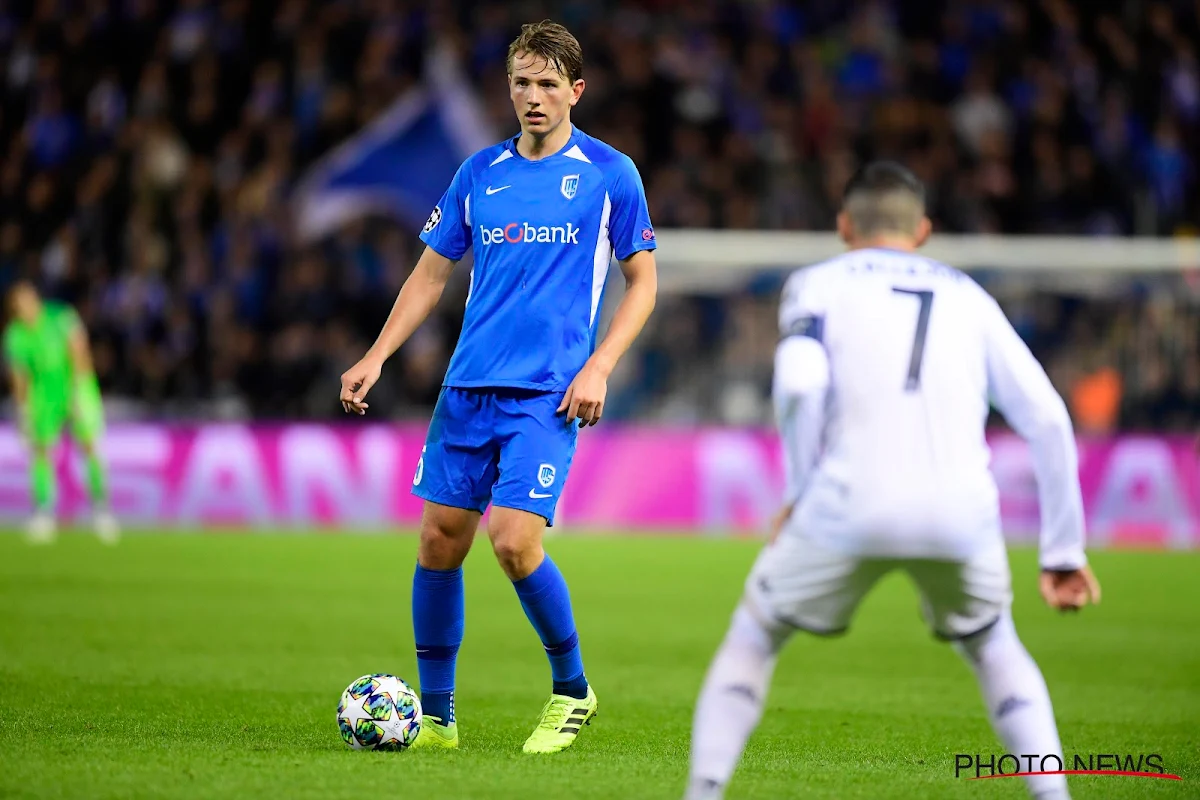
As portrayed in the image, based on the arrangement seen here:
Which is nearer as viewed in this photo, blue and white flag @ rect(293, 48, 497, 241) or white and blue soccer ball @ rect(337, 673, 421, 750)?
white and blue soccer ball @ rect(337, 673, 421, 750)

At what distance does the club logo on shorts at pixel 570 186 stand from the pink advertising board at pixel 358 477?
12552 mm

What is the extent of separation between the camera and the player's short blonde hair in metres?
5.94

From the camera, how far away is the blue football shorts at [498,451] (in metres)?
5.90

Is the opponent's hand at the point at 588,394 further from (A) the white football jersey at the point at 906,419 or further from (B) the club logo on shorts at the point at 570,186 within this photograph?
(A) the white football jersey at the point at 906,419

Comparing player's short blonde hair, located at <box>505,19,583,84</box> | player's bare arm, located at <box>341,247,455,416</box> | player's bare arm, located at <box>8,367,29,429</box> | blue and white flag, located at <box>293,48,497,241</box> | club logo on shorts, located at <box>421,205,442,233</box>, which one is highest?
blue and white flag, located at <box>293,48,497,241</box>

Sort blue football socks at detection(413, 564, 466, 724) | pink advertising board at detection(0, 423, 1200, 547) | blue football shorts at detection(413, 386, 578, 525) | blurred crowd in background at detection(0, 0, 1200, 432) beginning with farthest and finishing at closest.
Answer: blurred crowd in background at detection(0, 0, 1200, 432) < pink advertising board at detection(0, 423, 1200, 547) < blue football socks at detection(413, 564, 466, 724) < blue football shorts at detection(413, 386, 578, 525)

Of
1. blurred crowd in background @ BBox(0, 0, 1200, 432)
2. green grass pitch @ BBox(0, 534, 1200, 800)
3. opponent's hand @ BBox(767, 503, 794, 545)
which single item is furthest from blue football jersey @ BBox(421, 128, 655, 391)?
blurred crowd in background @ BBox(0, 0, 1200, 432)

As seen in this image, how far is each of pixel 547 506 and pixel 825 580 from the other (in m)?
1.75

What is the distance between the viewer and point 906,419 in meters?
4.32

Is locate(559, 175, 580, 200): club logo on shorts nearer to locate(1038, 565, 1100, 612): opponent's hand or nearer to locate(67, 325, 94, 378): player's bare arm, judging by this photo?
locate(1038, 565, 1100, 612): opponent's hand

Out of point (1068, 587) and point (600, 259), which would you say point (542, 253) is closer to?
point (600, 259)

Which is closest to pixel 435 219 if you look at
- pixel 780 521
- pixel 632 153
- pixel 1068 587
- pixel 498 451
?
pixel 498 451

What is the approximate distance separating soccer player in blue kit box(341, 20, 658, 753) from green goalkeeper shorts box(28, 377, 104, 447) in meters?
12.0

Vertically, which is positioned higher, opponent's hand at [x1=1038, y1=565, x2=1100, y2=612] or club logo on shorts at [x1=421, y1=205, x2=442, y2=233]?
club logo on shorts at [x1=421, y1=205, x2=442, y2=233]
